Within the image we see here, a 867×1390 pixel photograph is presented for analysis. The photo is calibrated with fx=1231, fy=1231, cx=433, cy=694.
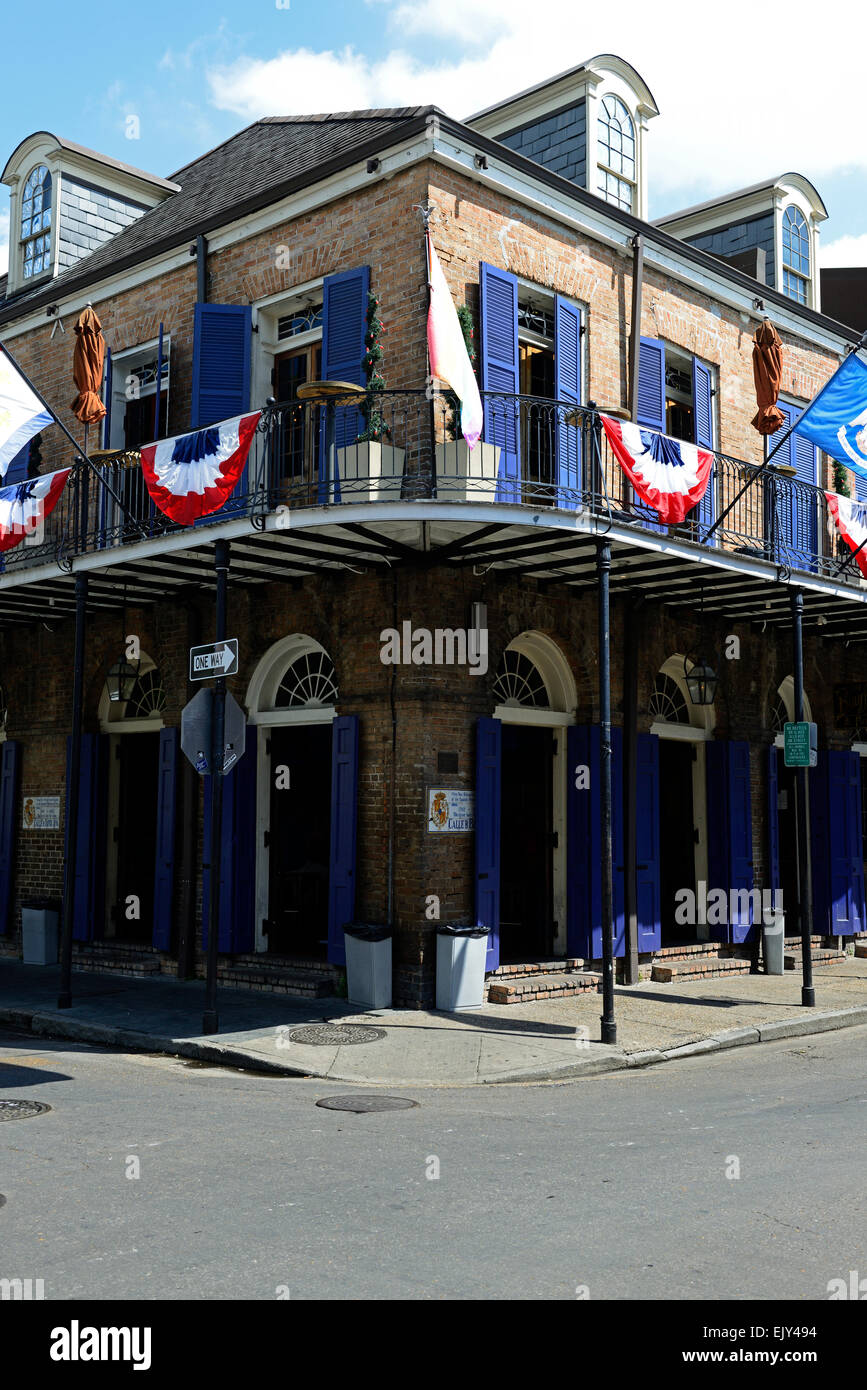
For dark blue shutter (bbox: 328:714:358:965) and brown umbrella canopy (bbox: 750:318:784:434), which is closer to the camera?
dark blue shutter (bbox: 328:714:358:965)

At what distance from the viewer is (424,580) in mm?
11984

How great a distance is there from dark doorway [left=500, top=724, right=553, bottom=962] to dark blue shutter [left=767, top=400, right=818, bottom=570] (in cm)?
394

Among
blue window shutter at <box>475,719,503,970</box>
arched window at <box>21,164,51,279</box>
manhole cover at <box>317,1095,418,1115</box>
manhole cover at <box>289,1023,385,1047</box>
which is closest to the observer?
manhole cover at <box>317,1095,418,1115</box>

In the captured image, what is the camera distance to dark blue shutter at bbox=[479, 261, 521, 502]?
12.3 meters

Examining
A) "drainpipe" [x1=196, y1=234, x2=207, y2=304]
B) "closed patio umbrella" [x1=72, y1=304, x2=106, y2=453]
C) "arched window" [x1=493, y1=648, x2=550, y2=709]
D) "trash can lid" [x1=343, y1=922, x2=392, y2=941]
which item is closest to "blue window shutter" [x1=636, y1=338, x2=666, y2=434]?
"arched window" [x1=493, y1=648, x2=550, y2=709]

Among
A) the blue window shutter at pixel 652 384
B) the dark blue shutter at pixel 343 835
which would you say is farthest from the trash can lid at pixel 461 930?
the blue window shutter at pixel 652 384

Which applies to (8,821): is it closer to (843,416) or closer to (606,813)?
(606,813)

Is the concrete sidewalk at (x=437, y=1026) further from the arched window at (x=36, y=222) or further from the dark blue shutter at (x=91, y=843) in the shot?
the arched window at (x=36, y=222)

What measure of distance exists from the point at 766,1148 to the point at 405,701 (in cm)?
613

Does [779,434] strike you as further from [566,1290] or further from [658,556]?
[566,1290]

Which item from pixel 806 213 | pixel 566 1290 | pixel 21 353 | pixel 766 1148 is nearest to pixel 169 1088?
pixel 766 1148

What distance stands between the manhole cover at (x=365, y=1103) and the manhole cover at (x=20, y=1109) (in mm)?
1772

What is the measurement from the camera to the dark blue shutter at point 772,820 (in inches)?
617

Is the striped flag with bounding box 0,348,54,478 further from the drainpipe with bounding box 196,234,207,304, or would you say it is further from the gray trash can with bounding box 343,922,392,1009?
the gray trash can with bounding box 343,922,392,1009
